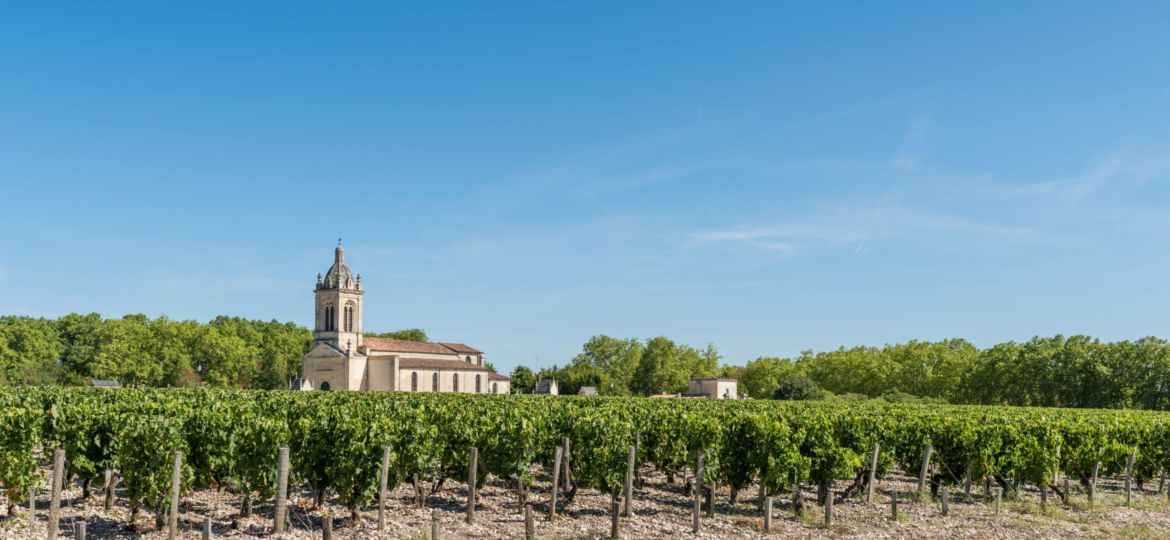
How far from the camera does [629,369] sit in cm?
12231

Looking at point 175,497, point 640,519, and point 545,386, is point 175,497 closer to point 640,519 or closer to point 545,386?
point 640,519

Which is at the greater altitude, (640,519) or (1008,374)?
(1008,374)

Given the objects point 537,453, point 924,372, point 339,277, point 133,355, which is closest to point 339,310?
point 339,277

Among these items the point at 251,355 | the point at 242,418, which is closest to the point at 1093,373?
the point at 242,418

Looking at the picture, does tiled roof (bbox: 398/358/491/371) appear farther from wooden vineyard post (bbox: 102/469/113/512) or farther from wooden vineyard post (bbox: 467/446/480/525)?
wooden vineyard post (bbox: 467/446/480/525)

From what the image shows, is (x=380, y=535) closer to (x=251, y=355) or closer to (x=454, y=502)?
(x=454, y=502)

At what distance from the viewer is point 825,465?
19.2 m

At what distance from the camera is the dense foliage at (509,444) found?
15516mm

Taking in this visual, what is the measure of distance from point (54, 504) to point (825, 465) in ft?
50.4

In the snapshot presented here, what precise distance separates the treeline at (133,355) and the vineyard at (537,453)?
268 feet

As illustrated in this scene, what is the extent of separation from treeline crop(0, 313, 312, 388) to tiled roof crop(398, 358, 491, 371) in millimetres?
20295

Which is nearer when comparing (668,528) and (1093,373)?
(668,528)

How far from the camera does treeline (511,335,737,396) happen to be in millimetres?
114188

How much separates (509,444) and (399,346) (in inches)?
3303
